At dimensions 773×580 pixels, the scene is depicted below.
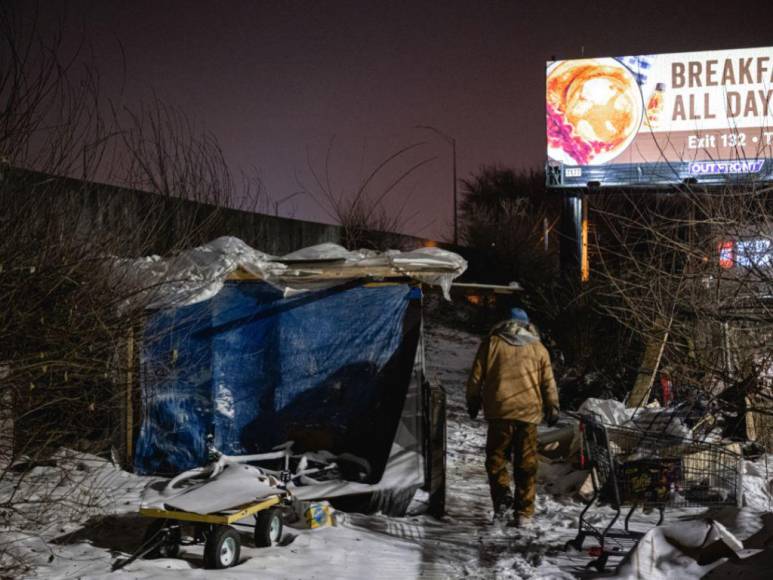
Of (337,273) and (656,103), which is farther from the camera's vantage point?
(656,103)

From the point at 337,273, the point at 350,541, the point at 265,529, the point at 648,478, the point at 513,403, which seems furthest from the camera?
the point at 337,273

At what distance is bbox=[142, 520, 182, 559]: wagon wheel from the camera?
21.7ft

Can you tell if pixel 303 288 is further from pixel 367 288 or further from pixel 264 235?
pixel 264 235

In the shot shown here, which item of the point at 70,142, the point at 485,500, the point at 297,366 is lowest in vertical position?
the point at 485,500

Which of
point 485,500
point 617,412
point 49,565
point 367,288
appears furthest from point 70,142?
point 617,412

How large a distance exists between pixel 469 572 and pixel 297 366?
3929 mm

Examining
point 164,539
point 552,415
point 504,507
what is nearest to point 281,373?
point 504,507

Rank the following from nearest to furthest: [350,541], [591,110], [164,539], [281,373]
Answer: [164,539] → [350,541] → [281,373] → [591,110]

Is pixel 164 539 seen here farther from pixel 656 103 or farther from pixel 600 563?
pixel 656 103

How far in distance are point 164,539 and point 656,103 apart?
64.6 feet

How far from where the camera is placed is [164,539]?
6.63 metres

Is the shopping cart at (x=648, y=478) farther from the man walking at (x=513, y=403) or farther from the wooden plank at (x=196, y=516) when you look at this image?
the wooden plank at (x=196, y=516)

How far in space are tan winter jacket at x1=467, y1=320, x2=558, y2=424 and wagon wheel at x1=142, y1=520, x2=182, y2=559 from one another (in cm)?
296

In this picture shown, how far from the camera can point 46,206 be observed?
6.58m
